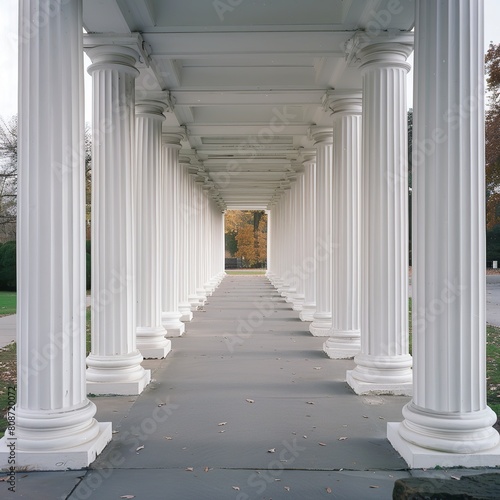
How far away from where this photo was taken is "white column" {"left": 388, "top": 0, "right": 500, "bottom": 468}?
8477mm

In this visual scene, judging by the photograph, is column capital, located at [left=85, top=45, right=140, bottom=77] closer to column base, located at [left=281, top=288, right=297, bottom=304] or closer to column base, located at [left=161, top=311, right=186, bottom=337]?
column base, located at [left=161, top=311, right=186, bottom=337]

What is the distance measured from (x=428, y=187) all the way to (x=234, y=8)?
685 centimetres

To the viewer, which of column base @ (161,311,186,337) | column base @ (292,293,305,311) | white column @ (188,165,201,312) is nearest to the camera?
column base @ (161,311,186,337)

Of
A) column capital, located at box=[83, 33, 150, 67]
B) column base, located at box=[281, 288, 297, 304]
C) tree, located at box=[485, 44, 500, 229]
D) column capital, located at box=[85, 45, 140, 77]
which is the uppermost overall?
tree, located at box=[485, 44, 500, 229]

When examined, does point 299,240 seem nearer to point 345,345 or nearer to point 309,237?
point 309,237

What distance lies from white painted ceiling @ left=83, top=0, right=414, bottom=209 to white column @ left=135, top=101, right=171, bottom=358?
980mm

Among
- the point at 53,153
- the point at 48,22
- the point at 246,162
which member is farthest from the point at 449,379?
the point at 246,162

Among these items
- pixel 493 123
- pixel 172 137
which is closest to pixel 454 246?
pixel 172 137

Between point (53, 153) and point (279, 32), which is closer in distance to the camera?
point (53, 153)

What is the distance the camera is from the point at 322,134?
72.7 ft

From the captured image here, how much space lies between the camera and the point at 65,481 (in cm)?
810

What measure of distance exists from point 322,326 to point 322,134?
7.17 metres

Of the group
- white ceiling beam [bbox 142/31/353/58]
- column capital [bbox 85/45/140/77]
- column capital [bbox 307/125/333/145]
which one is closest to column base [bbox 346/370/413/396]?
white ceiling beam [bbox 142/31/353/58]

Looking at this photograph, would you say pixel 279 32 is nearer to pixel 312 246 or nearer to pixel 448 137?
pixel 448 137
